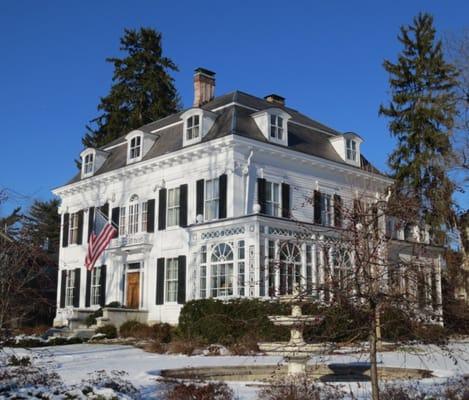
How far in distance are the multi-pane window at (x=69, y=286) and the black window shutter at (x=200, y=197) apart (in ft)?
33.5

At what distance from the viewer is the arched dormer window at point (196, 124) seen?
26.3 m

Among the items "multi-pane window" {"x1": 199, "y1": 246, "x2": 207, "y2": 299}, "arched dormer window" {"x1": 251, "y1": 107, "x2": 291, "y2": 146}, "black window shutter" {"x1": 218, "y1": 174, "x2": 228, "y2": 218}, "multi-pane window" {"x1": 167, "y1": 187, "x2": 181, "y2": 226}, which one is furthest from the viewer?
"multi-pane window" {"x1": 167, "y1": 187, "x2": 181, "y2": 226}

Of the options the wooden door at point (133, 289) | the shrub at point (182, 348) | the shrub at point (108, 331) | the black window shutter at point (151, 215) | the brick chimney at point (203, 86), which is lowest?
the shrub at point (182, 348)

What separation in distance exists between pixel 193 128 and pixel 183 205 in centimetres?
342

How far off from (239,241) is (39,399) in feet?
46.6

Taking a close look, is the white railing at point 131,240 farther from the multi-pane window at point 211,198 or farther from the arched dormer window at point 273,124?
the arched dormer window at point 273,124

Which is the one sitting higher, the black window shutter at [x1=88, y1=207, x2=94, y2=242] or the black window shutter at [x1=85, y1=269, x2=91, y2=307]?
Result: the black window shutter at [x1=88, y1=207, x2=94, y2=242]

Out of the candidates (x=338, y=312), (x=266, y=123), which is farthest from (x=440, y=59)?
(x=338, y=312)

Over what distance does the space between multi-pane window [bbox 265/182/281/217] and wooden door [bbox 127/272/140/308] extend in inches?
283

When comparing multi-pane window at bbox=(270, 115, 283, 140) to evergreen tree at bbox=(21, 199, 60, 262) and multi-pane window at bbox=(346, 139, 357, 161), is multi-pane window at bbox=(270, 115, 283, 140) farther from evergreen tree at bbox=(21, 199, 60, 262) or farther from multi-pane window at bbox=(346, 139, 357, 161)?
evergreen tree at bbox=(21, 199, 60, 262)

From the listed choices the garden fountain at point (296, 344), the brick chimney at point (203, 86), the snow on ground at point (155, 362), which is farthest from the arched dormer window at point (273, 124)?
the snow on ground at point (155, 362)

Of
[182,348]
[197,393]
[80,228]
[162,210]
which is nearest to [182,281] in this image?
[162,210]

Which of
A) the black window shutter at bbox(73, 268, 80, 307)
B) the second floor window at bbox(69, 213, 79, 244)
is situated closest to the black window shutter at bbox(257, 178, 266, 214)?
the black window shutter at bbox(73, 268, 80, 307)

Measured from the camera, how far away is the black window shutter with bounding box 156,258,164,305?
2614 centimetres
